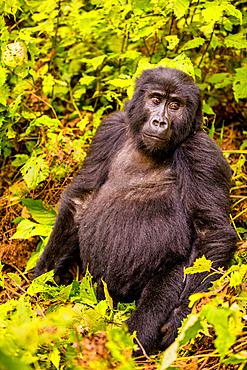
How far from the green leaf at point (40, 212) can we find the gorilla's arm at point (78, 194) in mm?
239

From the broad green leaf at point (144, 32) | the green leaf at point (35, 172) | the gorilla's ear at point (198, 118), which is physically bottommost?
the green leaf at point (35, 172)

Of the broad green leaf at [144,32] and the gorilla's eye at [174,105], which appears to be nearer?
the gorilla's eye at [174,105]

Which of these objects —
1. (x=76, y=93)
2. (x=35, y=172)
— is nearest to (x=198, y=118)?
(x=35, y=172)

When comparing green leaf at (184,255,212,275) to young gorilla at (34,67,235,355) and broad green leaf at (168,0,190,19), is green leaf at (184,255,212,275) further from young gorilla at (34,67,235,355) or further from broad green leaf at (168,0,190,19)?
broad green leaf at (168,0,190,19)

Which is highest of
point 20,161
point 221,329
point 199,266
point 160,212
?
point 221,329

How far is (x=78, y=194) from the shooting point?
3590 millimetres

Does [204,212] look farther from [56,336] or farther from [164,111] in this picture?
[56,336]

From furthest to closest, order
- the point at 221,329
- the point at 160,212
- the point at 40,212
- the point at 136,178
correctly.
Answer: the point at 40,212, the point at 136,178, the point at 160,212, the point at 221,329

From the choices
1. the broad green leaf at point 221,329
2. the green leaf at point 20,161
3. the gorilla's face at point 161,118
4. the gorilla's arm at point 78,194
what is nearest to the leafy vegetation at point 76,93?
the green leaf at point 20,161

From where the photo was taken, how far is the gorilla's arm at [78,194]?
3.50 m

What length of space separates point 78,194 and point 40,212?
49 centimetres

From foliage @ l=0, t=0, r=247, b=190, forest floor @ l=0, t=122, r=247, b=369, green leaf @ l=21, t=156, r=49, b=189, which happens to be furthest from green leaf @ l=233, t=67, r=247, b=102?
green leaf @ l=21, t=156, r=49, b=189

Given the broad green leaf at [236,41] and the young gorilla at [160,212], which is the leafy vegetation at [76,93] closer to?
the broad green leaf at [236,41]

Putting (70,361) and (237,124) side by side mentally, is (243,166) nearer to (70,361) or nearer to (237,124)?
(237,124)
